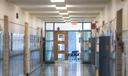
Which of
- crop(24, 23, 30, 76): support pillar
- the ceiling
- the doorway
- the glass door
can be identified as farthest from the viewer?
the doorway

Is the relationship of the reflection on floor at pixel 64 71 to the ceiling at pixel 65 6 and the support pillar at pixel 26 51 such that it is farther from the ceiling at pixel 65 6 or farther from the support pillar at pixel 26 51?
the ceiling at pixel 65 6

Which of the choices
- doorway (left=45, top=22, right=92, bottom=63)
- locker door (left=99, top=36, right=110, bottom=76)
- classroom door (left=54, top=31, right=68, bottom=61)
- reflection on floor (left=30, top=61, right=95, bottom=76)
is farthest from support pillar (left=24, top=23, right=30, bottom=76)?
classroom door (left=54, top=31, right=68, bottom=61)

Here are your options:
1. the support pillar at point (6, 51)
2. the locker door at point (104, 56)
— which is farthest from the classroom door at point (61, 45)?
the support pillar at point (6, 51)

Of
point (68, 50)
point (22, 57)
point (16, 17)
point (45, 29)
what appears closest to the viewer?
point (16, 17)

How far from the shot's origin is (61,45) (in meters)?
25.8

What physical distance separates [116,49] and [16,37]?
480cm

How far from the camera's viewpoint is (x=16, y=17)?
12.8 metres

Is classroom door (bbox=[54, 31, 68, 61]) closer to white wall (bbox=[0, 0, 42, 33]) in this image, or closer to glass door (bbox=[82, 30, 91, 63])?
glass door (bbox=[82, 30, 91, 63])

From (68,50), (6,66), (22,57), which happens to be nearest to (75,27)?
(68,50)

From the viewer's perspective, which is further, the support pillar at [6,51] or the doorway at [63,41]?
the doorway at [63,41]

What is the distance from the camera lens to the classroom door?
25.6m

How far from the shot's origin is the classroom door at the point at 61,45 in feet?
83.9

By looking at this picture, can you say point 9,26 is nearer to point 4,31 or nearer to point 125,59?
point 4,31

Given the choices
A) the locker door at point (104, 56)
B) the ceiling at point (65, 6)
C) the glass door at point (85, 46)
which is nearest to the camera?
the locker door at point (104, 56)
